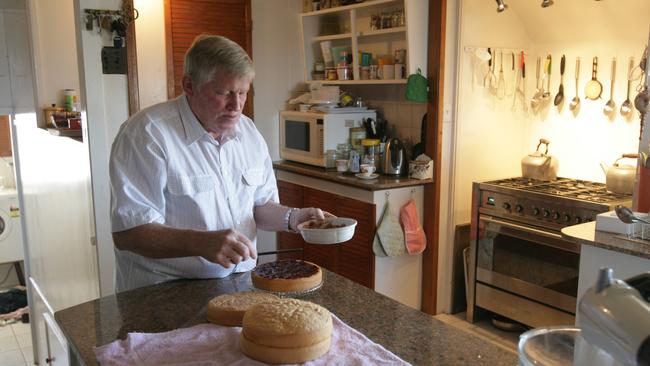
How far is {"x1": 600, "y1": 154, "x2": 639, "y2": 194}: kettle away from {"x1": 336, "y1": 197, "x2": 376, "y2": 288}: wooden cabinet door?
51.8 inches

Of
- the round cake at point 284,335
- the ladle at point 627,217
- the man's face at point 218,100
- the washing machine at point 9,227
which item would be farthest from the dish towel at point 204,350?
the washing machine at point 9,227

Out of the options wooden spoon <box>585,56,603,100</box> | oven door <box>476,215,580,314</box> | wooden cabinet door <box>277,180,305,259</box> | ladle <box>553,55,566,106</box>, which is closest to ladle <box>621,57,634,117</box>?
wooden spoon <box>585,56,603,100</box>

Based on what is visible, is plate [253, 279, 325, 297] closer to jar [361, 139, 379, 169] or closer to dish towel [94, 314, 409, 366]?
dish towel [94, 314, 409, 366]

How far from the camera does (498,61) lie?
3619 millimetres

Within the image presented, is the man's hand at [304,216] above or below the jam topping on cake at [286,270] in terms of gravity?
above

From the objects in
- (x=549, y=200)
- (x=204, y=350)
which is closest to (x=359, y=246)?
(x=549, y=200)

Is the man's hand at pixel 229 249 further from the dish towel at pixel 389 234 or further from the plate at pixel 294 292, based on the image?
the dish towel at pixel 389 234

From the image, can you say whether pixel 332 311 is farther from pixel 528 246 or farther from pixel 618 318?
pixel 528 246

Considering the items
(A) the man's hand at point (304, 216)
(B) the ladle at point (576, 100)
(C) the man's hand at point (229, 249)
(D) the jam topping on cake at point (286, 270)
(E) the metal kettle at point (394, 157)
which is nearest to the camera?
(C) the man's hand at point (229, 249)

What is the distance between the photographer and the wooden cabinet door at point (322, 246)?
360 centimetres

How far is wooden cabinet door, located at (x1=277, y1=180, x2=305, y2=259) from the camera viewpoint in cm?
393

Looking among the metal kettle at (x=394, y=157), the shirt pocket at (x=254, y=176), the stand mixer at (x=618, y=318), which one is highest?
the stand mixer at (x=618, y=318)

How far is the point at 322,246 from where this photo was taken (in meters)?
3.73

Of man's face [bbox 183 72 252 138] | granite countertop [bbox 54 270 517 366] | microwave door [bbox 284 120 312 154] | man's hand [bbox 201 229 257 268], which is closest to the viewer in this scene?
granite countertop [bbox 54 270 517 366]
